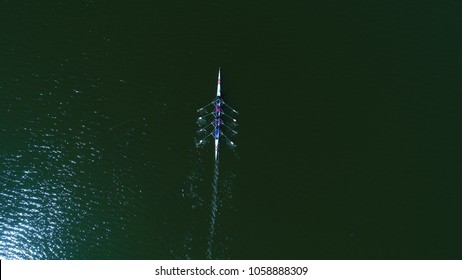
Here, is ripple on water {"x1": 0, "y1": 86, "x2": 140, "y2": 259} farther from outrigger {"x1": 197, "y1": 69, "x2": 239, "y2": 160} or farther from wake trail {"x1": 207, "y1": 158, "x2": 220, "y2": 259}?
outrigger {"x1": 197, "y1": 69, "x2": 239, "y2": 160}

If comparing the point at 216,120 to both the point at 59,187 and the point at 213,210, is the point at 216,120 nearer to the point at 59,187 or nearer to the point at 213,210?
the point at 213,210

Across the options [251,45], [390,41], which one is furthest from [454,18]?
[251,45]

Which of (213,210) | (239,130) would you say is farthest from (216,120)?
(213,210)

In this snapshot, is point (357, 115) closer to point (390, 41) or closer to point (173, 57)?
point (390, 41)

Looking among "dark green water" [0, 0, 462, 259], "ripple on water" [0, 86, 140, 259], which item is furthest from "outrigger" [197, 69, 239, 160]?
→ "ripple on water" [0, 86, 140, 259]

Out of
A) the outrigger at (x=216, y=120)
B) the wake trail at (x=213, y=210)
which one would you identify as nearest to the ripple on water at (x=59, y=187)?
the wake trail at (x=213, y=210)
